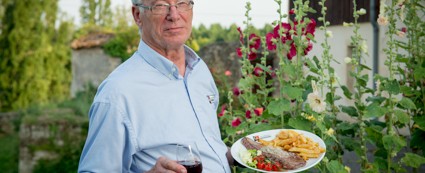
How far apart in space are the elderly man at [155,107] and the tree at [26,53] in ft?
64.8

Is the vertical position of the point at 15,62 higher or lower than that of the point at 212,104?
lower

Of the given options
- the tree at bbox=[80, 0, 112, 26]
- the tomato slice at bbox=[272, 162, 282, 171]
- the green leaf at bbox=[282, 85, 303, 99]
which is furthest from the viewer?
the tree at bbox=[80, 0, 112, 26]

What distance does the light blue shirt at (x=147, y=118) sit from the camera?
1.94m

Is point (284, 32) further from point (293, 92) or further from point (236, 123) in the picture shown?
point (236, 123)

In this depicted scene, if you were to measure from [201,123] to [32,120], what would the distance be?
33.0 ft

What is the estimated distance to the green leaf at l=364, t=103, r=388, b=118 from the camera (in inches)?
119

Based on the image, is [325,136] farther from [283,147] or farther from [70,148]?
[70,148]

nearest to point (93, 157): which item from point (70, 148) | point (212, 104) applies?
point (212, 104)

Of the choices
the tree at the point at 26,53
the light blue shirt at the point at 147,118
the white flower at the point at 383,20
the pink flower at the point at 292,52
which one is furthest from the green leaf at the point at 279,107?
the tree at the point at 26,53

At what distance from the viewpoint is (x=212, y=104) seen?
237 cm

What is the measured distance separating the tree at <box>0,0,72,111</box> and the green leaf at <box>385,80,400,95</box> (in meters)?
19.2

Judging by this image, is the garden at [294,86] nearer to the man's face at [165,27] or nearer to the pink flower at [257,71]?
the pink flower at [257,71]

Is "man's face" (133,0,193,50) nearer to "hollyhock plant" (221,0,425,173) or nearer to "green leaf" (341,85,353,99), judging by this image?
Answer: "hollyhock plant" (221,0,425,173)

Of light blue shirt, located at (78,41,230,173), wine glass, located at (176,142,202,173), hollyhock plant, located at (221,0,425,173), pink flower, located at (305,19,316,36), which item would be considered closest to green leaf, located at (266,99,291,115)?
hollyhock plant, located at (221,0,425,173)
